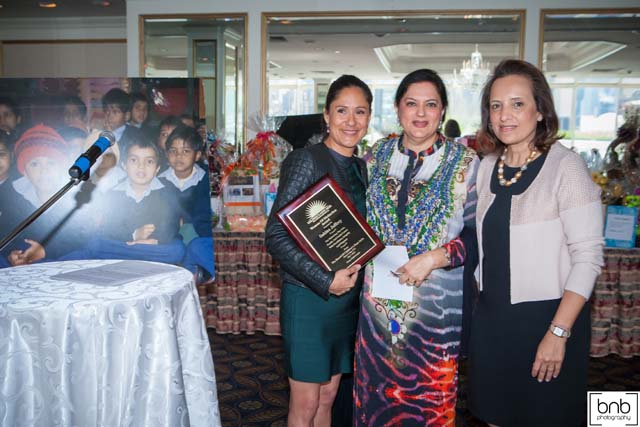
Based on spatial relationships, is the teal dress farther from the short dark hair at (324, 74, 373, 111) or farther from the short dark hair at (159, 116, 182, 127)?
the short dark hair at (159, 116, 182, 127)

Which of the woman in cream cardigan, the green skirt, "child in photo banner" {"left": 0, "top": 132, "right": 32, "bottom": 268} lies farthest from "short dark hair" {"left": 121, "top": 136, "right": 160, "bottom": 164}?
the woman in cream cardigan

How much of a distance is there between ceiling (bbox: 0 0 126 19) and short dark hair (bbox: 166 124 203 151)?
6.25 metres

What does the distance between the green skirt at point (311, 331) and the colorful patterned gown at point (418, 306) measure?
0.33 feet

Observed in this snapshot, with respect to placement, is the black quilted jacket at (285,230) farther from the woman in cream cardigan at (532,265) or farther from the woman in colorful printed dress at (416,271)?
the woman in cream cardigan at (532,265)

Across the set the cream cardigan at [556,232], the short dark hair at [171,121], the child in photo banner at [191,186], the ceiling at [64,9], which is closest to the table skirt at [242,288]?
the child in photo banner at [191,186]

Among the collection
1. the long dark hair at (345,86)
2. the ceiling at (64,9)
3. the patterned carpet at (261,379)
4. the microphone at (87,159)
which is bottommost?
the patterned carpet at (261,379)

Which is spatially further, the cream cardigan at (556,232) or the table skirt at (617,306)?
the table skirt at (617,306)

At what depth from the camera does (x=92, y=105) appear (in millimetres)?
2012

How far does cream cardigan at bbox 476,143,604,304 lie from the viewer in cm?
151

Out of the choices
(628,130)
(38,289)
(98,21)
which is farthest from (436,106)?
(98,21)

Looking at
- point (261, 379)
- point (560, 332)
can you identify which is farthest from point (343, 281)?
point (261, 379)

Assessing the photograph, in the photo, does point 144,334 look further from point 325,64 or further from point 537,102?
point 325,64

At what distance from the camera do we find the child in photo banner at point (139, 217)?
1.99 meters

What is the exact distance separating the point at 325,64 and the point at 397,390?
6.62 metres
